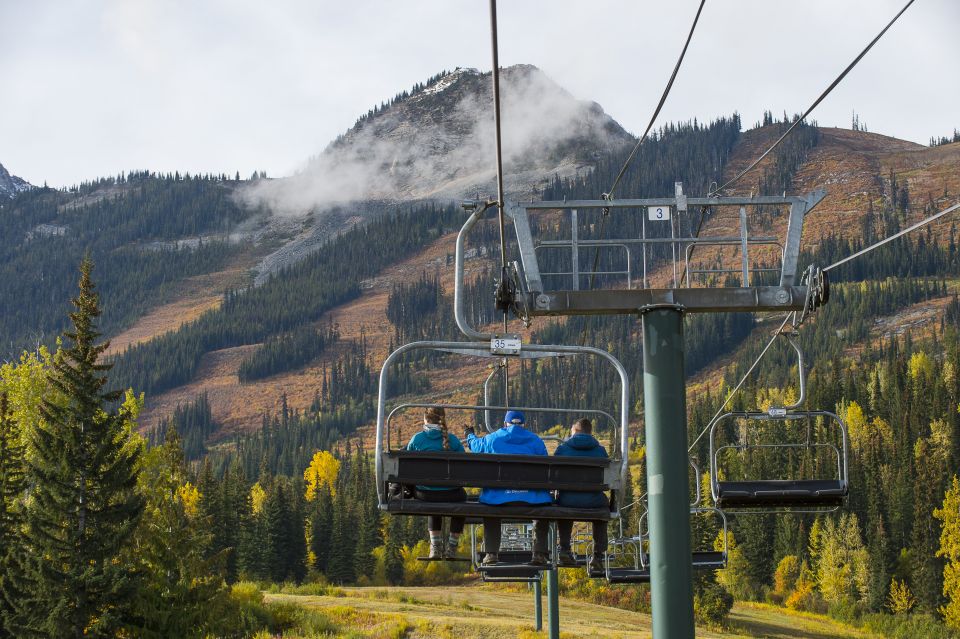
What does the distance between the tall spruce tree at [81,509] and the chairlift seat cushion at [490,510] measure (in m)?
26.2

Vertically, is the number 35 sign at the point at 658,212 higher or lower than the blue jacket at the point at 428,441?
higher

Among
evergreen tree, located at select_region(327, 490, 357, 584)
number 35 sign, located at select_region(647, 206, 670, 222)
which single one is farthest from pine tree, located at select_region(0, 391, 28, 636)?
evergreen tree, located at select_region(327, 490, 357, 584)

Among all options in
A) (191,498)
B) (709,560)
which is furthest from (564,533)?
(191,498)

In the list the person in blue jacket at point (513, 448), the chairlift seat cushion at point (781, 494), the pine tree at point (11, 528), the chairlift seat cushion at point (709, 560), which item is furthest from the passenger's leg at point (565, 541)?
the pine tree at point (11, 528)

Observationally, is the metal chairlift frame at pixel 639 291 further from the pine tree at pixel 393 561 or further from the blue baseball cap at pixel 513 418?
the pine tree at pixel 393 561

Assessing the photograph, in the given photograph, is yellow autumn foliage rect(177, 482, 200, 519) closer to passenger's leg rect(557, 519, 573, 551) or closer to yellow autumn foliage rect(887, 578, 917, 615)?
yellow autumn foliage rect(887, 578, 917, 615)

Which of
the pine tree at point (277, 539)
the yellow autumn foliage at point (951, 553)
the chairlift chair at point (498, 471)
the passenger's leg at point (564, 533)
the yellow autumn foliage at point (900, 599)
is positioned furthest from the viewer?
the yellow autumn foliage at point (900, 599)

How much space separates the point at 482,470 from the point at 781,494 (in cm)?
762

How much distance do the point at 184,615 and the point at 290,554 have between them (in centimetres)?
6250

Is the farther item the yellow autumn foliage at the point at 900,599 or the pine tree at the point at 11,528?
the yellow autumn foliage at the point at 900,599

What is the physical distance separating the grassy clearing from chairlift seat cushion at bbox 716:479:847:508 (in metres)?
26.0

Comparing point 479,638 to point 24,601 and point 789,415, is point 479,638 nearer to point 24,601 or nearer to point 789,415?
point 24,601

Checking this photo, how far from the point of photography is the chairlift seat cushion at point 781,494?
63.5 ft

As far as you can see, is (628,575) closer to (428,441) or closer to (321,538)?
(428,441)
